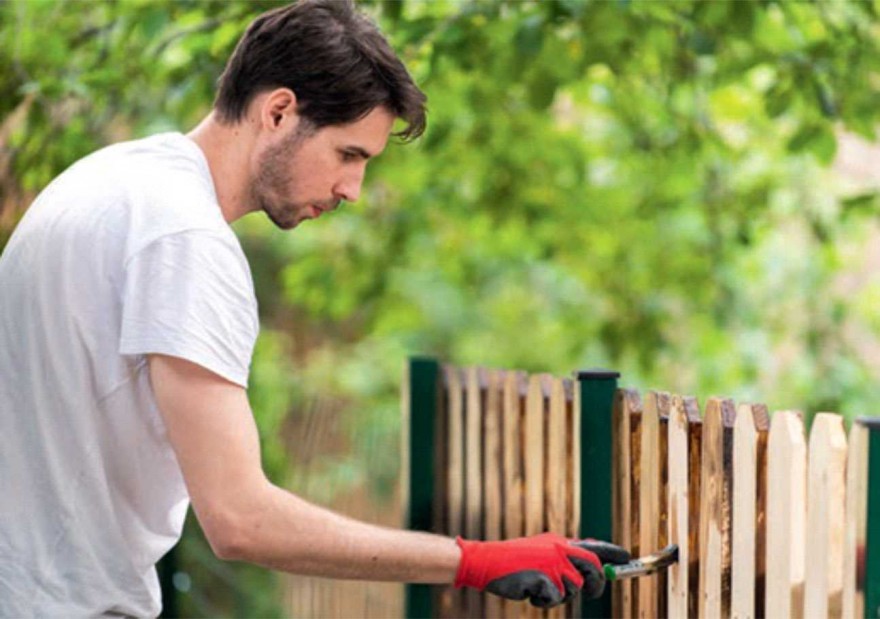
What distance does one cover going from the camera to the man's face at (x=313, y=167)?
233cm

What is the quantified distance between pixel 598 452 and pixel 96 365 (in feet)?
3.69

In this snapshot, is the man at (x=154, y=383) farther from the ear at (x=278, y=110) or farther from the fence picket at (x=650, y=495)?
the fence picket at (x=650, y=495)

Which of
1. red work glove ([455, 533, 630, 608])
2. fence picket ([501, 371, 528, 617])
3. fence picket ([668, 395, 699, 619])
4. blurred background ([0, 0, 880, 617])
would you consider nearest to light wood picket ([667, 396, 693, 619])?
fence picket ([668, 395, 699, 619])

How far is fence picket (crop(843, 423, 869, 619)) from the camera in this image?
2180mm

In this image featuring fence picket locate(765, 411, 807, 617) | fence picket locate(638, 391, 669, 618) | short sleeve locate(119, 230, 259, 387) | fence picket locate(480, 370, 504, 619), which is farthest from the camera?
fence picket locate(480, 370, 504, 619)

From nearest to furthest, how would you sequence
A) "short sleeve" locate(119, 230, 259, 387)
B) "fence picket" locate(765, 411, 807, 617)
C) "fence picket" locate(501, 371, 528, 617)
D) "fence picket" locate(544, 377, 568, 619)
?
1. "short sleeve" locate(119, 230, 259, 387)
2. "fence picket" locate(765, 411, 807, 617)
3. "fence picket" locate(544, 377, 568, 619)
4. "fence picket" locate(501, 371, 528, 617)

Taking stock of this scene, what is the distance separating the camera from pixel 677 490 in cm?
253

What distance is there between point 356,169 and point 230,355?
20.9 inches

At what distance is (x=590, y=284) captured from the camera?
7.78 m

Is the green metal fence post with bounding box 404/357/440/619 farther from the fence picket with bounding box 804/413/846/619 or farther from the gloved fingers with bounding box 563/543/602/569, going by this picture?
the fence picket with bounding box 804/413/846/619

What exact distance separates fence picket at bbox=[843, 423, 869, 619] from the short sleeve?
984 mm

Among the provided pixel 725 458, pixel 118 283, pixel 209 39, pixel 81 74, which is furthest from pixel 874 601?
pixel 81 74

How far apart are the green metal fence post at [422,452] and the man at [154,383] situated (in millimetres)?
1365

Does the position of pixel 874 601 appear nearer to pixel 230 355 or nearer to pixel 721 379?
pixel 230 355
